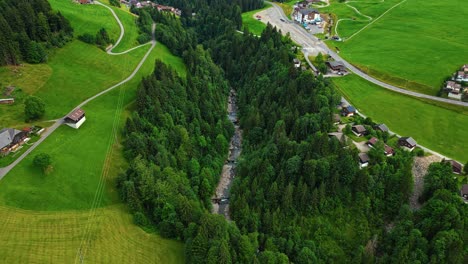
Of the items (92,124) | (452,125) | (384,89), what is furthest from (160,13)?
(452,125)

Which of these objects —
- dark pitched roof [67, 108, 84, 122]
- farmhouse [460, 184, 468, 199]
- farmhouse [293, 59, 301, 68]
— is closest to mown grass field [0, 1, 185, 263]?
dark pitched roof [67, 108, 84, 122]

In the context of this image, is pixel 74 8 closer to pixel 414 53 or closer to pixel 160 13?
pixel 160 13

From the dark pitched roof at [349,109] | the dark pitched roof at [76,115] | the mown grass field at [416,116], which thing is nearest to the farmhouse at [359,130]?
the dark pitched roof at [349,109]

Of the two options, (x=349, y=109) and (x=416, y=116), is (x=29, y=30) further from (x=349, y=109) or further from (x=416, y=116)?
(x=416, y=116)

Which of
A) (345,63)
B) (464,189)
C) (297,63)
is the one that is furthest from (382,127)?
(345,63)

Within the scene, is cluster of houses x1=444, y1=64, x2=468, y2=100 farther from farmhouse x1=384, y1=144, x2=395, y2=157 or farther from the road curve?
farmhouse x1=384, y1=144, x2=395, y2=157
